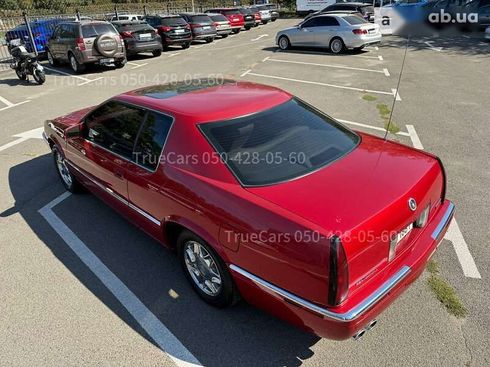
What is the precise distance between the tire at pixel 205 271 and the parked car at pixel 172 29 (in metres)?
17.4

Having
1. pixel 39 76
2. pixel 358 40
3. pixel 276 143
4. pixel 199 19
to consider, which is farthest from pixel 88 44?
pixel 276 143

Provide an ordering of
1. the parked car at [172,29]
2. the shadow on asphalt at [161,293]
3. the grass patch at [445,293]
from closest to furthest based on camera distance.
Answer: the shadow on asphalt at [161,293]
the grass patch at [445,293]
the parked car at [172,29]

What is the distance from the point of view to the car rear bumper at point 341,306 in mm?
2256

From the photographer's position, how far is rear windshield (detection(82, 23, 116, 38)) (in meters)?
13.2

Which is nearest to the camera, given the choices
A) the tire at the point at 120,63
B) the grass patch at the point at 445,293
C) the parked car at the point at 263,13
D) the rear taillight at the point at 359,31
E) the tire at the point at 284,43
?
the grass patch at the point at 445,293

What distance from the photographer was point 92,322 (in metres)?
3.09

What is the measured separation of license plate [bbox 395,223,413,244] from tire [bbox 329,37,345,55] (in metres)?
14.5

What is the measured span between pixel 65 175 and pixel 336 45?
13590mm

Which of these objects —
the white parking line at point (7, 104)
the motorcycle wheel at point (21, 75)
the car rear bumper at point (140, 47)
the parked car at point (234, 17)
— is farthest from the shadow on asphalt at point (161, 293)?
the parked car at point (234, 17)

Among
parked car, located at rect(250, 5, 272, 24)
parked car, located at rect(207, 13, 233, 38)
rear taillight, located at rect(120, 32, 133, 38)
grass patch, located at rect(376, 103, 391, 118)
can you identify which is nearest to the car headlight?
grass patch, located at rect(376, 103, 391, 118)

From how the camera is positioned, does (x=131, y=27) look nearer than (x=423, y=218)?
No

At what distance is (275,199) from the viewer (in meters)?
2.51

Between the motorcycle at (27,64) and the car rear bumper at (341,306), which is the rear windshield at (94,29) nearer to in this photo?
the motorcycle at (27,64)

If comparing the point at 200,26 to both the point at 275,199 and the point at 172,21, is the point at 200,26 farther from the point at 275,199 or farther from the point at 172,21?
the point at 275,199
